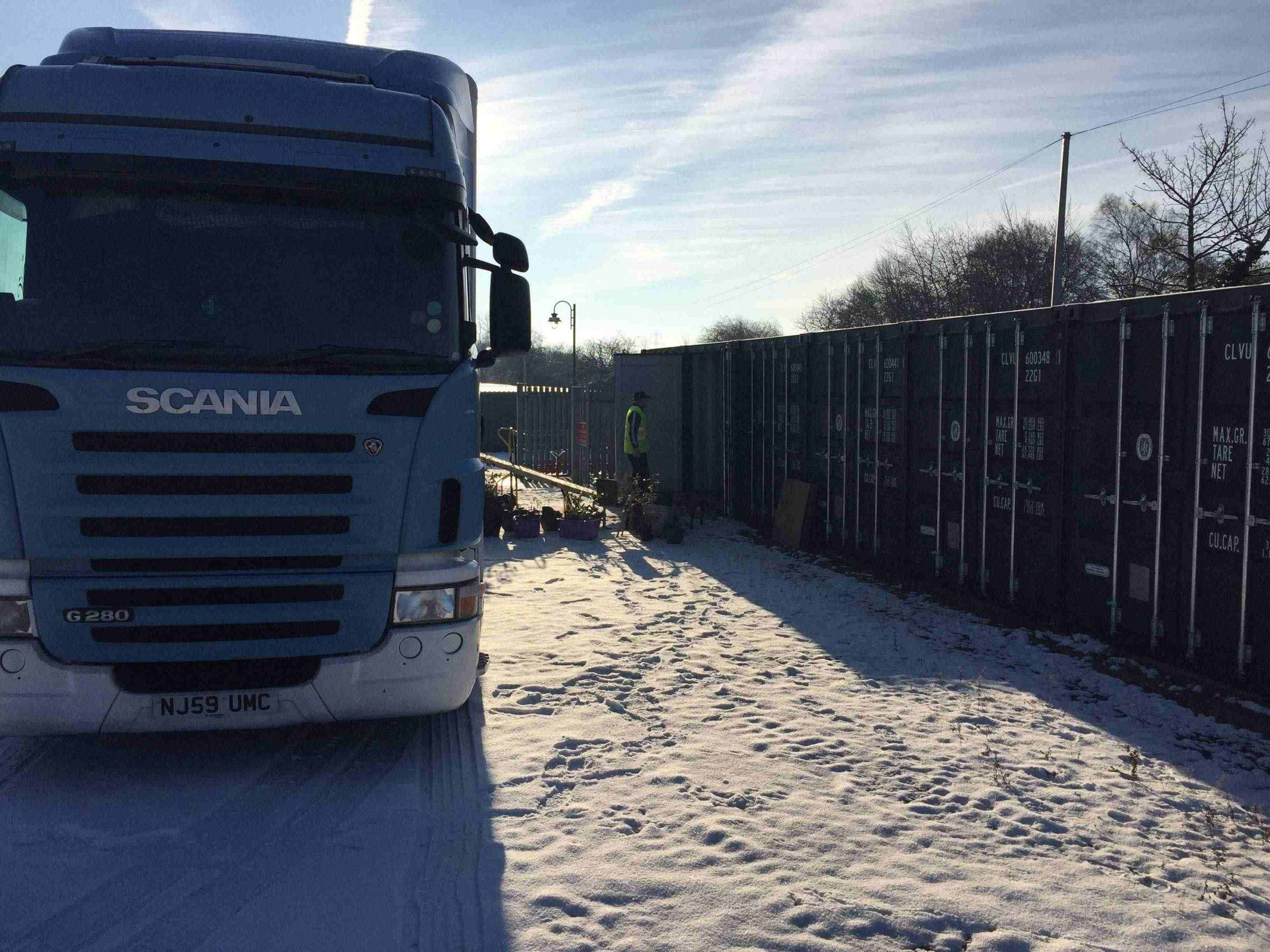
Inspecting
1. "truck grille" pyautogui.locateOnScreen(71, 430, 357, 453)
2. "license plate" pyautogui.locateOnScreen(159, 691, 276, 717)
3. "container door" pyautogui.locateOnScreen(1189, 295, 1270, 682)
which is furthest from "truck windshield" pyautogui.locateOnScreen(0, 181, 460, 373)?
"container door" pyautogui.locateOnScreen(1189, 295, 1270, 682)

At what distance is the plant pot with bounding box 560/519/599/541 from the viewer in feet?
45.3

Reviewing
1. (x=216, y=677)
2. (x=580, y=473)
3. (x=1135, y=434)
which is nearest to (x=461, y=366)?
(x=216, y=677)

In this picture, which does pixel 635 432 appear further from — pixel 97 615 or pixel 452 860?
pixel 452 860

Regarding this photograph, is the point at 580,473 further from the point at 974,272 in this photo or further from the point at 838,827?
the point at 974,272

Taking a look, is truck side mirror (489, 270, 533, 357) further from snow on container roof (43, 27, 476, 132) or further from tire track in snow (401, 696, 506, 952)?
tire track in snow (401, 696, 506, 952)

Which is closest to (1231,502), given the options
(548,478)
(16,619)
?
(16,619)

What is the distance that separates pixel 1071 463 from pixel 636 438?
9.31m

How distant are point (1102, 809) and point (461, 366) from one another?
387 cm

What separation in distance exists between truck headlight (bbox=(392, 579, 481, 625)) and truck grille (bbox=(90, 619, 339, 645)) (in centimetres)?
31

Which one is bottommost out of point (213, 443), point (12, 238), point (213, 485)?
point (213, 485)

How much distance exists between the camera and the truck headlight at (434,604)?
4.84 metres

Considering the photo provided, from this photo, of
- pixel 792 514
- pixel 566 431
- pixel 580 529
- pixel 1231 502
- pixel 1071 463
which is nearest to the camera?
pixel 1231 502

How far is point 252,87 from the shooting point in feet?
16.3

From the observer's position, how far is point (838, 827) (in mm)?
A: 4555
